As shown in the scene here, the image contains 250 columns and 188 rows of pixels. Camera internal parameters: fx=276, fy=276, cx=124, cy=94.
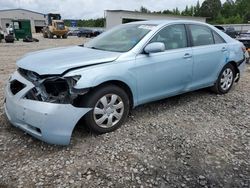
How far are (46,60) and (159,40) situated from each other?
71.1 inches

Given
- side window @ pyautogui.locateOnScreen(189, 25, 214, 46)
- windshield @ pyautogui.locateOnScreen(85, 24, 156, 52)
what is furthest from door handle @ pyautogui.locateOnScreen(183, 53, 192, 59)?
windshield @ pyautogui.locateOnScreen(85, 24, 156, 52)

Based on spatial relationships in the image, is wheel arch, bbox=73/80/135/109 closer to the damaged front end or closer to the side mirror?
the damaged front end

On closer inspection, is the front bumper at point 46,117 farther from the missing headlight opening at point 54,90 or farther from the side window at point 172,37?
the side window at point 172,37

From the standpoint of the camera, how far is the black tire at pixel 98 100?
3.51 meters

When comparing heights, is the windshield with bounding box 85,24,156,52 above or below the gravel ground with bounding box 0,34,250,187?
above

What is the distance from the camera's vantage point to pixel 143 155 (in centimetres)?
338

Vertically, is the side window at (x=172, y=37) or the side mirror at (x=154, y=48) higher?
the side window at (x=172, y=37)

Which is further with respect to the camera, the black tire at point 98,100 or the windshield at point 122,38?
the windshield at point 122,38

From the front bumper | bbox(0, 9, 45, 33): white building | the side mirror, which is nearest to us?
the front bumper

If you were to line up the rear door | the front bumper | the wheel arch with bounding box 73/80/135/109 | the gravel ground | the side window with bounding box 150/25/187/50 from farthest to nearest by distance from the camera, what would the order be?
1. the rear door
2. the side window with bounding box 150/25/187/50
3. the wheel arch with bounding box 73/80/135/109
4. the front bumper
5. the gravel ground

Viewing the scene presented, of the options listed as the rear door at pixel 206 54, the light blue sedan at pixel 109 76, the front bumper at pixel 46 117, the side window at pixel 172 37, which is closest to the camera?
the front bumper at pixel 46 117

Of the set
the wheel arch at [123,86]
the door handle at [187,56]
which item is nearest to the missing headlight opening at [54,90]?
the wheel arch at [123,86]

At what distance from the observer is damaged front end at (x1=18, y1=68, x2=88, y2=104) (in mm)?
3312

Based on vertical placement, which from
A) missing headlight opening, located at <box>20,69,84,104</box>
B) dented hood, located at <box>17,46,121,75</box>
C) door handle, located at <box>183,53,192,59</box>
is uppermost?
dented hood, located at <box>17,46,121,75</box>
